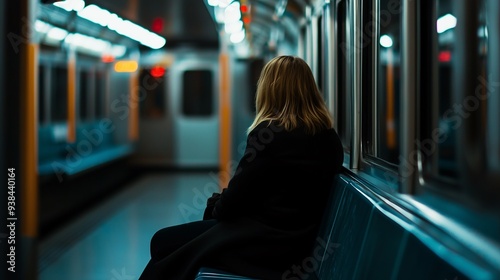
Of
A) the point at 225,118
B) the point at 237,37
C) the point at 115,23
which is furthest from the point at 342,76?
the point at 237,37

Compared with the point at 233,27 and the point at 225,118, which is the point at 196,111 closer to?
the point at 225,118

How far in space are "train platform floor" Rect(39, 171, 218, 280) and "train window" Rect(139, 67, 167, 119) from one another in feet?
8.43

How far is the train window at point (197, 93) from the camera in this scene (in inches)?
Result: 550

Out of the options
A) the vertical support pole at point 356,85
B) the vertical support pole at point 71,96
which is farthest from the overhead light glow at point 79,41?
the vertical support pole at point 356,85

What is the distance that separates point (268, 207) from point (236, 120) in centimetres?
1021

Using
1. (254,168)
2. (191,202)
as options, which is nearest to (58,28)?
(191,202)

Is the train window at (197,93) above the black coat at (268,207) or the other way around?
above

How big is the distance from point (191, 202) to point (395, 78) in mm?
3849

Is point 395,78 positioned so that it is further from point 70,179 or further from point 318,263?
point 318,263

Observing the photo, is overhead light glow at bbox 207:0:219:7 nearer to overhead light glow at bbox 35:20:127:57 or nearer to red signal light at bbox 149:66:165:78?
overhead light glow at bbox 35:20:127:57

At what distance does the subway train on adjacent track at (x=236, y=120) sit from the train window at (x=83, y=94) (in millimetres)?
34

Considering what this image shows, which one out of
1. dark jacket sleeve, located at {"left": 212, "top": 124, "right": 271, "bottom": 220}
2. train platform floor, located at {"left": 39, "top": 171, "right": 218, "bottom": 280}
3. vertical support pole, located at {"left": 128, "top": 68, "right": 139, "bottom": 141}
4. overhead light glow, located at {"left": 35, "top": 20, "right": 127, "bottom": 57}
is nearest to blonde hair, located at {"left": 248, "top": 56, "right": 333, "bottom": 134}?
dark jacket sleeve, located at {"left": 212, "top": 124, "right": 271, "bottom": 220}

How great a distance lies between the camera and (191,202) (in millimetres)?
9195

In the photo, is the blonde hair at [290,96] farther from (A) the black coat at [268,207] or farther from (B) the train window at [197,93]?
(B) the train window at [197,93]
